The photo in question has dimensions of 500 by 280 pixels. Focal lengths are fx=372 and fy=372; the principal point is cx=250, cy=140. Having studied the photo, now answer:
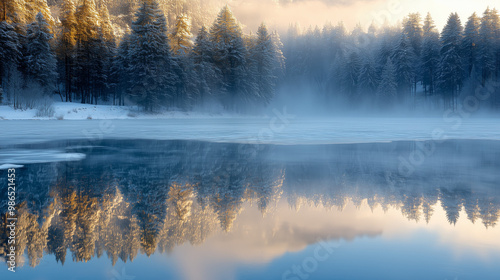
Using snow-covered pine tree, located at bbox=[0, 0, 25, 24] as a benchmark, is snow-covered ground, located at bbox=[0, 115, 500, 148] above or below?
below

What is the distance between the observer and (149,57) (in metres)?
46.8

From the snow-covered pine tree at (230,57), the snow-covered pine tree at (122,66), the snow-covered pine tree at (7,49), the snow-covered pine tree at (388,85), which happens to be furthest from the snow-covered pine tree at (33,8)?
the snow-covered pine tree at (388,85)

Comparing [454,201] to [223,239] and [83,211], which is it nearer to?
[223,239]

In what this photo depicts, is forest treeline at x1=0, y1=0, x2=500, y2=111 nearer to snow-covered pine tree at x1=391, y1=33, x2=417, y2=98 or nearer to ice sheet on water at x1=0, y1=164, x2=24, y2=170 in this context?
snow-covered pine tree at x1=391, y1=33, x2=417, y2=98

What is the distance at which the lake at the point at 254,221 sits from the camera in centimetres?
352

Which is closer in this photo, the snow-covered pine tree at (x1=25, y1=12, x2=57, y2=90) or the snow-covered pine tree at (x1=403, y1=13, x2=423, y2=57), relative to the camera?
the snow-covered pine tree at (x1=25, y1=12, x2=57, y2=90)

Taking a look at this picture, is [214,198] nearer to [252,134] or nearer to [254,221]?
[254,221]

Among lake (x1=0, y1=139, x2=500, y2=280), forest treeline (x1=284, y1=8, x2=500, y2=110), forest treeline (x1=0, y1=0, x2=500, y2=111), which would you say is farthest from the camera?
forest treeline (x1=284, y1=8, x2=500, y2=110)

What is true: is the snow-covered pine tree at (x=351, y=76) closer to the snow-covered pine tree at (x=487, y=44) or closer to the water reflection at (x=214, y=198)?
the snow-covered pine tree at (x=487, y=44)

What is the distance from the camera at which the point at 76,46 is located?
5109 cm

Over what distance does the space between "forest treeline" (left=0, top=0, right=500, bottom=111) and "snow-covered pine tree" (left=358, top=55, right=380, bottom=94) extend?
200 mm

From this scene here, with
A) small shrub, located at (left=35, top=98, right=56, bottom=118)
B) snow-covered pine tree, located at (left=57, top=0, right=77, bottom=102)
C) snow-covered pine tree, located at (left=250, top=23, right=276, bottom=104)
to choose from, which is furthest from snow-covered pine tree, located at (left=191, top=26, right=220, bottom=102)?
small shrub, located at (left=35, top=98, right=56, bottom=118)

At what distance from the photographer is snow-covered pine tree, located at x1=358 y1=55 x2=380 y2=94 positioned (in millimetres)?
74188

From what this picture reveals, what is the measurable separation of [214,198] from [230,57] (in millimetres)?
54335
